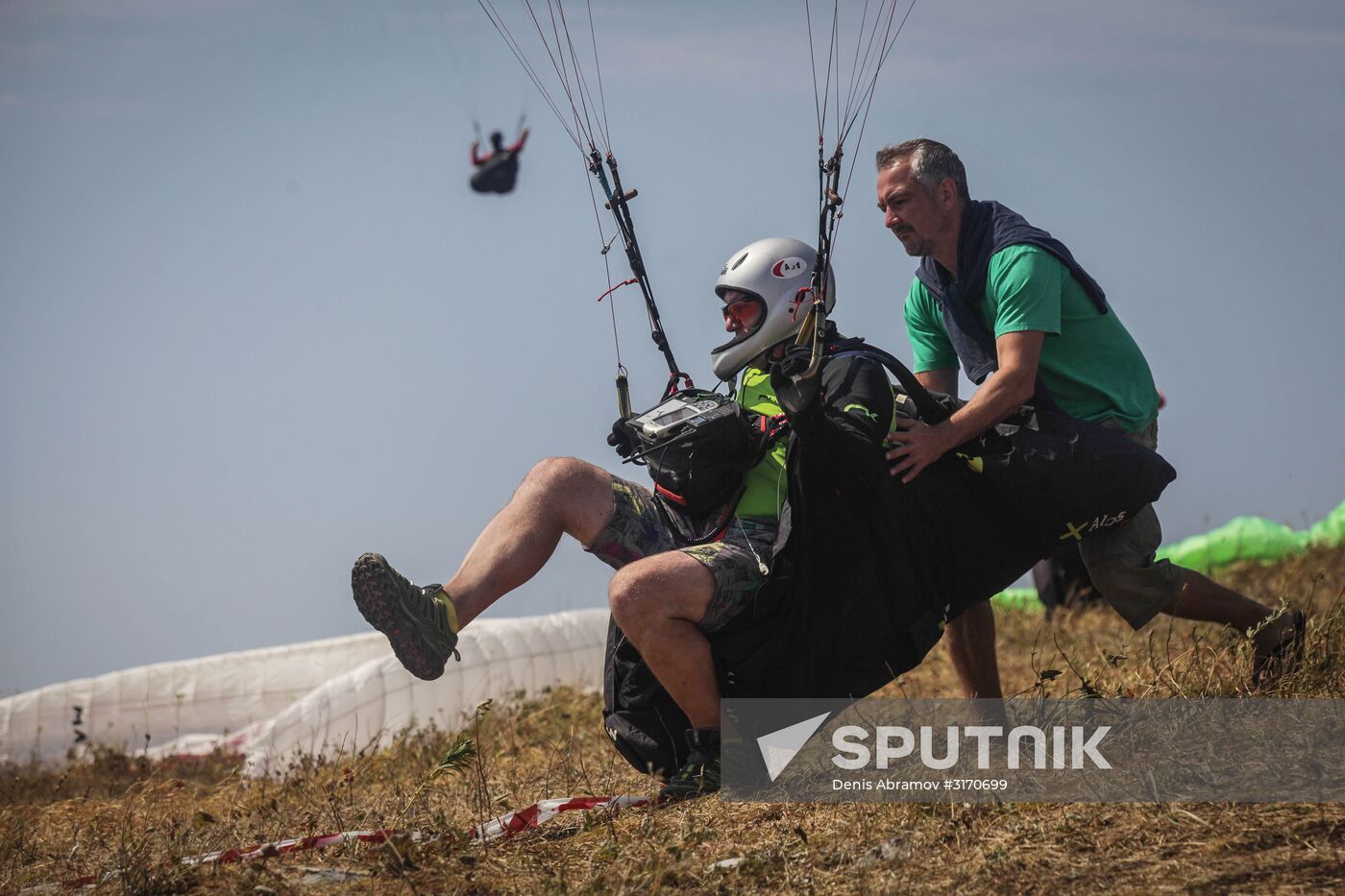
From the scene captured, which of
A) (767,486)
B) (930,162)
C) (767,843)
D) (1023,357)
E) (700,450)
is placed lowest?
(767,843)

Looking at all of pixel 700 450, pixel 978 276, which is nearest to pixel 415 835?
pixel 700 450

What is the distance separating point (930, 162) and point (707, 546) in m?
1.52

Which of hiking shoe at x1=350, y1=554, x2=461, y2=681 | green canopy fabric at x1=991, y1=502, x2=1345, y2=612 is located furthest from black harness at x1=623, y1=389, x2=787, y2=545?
green canopy fabric at x1=991, y1=502, x2=1345, y2=612

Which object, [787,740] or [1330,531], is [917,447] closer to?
[787,740]

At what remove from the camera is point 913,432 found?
3902 mm

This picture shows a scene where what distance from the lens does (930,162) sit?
4371 mm

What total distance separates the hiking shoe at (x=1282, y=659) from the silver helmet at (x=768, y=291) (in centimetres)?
179

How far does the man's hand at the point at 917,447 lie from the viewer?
3.89 meters

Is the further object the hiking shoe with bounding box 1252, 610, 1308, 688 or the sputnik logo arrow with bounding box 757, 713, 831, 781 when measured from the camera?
the hiking shoe with bounding box 1252, 610, 1308, 688

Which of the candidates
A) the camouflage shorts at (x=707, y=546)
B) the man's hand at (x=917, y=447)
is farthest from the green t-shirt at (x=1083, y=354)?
the camouflage shorts at (x=707, y=546)

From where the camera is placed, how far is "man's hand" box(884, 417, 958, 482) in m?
3.89

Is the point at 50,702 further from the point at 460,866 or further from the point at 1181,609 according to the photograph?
the point at 1181,609

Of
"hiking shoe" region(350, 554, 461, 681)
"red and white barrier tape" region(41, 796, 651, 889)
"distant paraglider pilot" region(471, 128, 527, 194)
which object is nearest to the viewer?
"red and white barrier tape" region(41, 796, 651, 889)

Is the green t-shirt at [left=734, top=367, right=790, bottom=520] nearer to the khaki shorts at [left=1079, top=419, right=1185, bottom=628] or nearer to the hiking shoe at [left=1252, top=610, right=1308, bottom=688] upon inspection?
the khaki shorts at [left=1079, top=419, right=1185, bottom=628]
